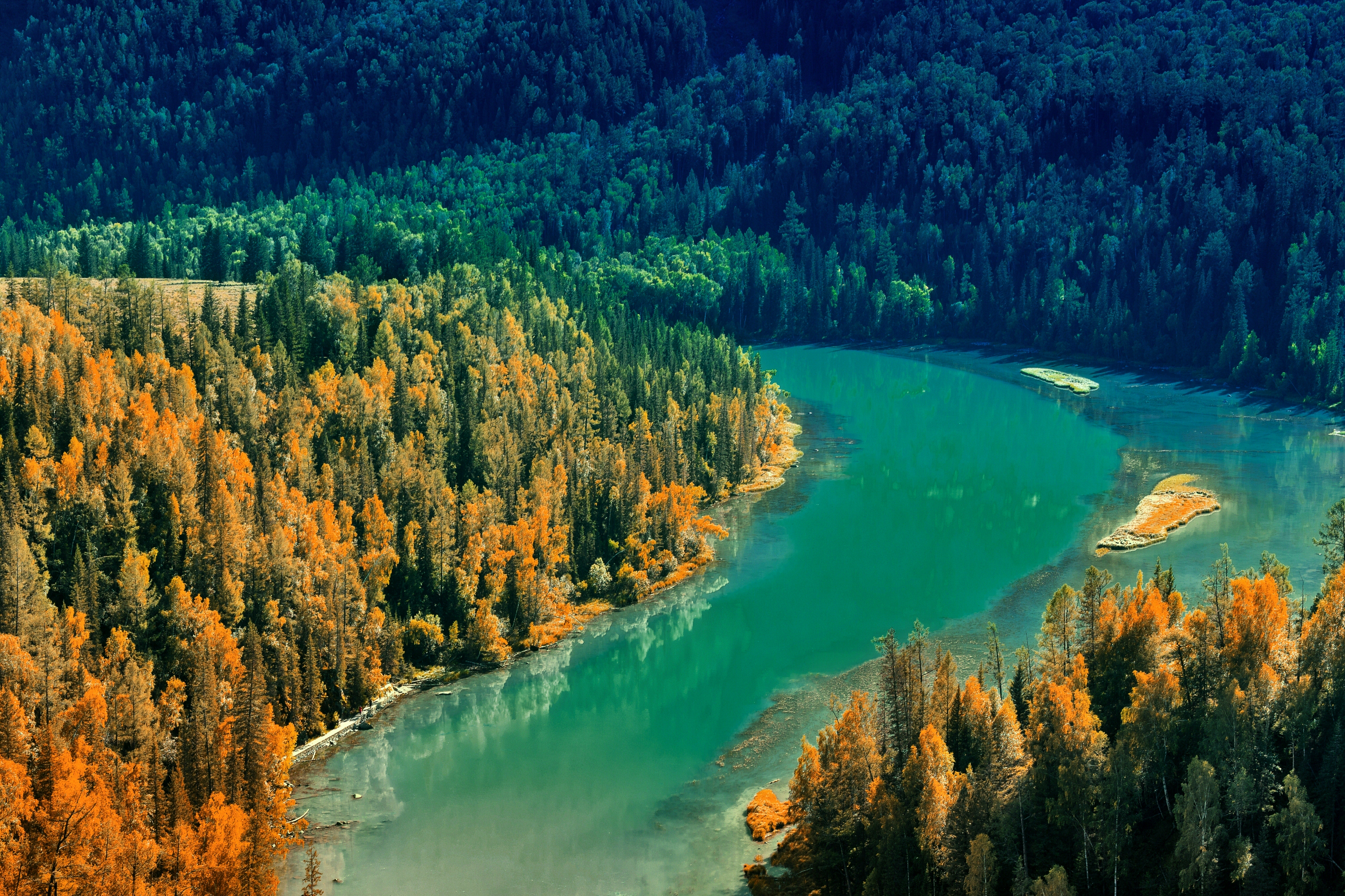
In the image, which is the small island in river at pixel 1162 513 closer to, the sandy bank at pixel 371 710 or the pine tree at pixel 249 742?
the sandy bank at pixel 371 710

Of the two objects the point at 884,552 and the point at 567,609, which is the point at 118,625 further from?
the point at 884,552

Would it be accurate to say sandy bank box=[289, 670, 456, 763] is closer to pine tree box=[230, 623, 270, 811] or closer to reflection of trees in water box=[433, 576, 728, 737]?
reflection of trees in water box=[433, 576, 728, 737]

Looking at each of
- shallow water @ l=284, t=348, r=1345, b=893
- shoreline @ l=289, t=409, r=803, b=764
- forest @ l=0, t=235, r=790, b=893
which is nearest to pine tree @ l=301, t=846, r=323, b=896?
shallow water @ l=284, t=348, r=1345, b=893

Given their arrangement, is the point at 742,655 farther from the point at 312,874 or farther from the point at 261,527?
the point at 312,874

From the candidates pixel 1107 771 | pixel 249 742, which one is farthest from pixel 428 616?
pixel 1107 771

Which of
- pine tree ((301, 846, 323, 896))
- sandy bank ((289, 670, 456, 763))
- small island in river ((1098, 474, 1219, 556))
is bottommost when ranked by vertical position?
pine tree ((301, 846, 323, 896))
